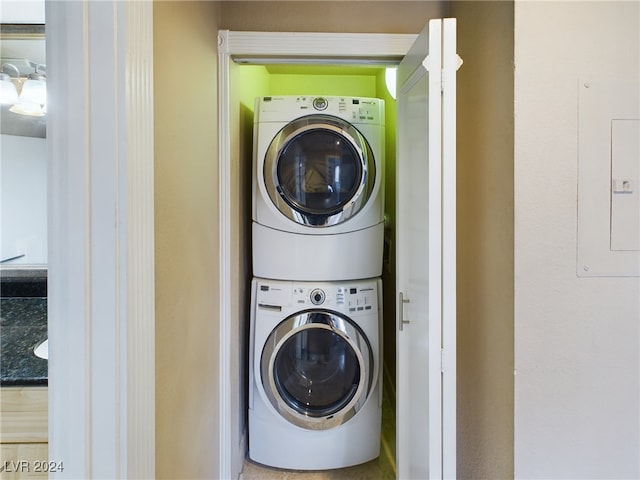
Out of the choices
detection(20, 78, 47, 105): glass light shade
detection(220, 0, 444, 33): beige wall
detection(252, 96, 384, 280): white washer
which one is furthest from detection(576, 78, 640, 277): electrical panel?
detection(20, 78, 47, 105): glass light shade

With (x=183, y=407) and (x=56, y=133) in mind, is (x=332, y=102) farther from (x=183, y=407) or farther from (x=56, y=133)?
(x=183, y=407)

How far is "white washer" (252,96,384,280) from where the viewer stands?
1779mm

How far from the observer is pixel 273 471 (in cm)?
188

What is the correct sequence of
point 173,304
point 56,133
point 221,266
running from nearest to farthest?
point 56,133 → point 173,304 → point 221,266

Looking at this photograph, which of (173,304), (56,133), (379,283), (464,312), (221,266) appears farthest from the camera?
(379,283)

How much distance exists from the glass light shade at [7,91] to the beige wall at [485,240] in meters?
1.20

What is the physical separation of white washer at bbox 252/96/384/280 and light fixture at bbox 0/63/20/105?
1076 millimetres

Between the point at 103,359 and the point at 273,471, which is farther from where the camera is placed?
the point at 273,471

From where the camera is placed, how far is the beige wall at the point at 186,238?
90 centimetres

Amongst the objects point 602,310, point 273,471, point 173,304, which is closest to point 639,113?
point 602,310

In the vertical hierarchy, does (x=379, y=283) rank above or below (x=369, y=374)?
above

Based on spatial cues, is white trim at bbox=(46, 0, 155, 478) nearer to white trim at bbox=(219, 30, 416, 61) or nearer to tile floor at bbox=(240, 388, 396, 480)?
white trim at bbox=(219, 30, 416, 61)

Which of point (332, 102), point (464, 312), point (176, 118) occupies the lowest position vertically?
point (464, 312)

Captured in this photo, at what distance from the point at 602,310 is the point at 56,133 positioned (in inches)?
55.1
